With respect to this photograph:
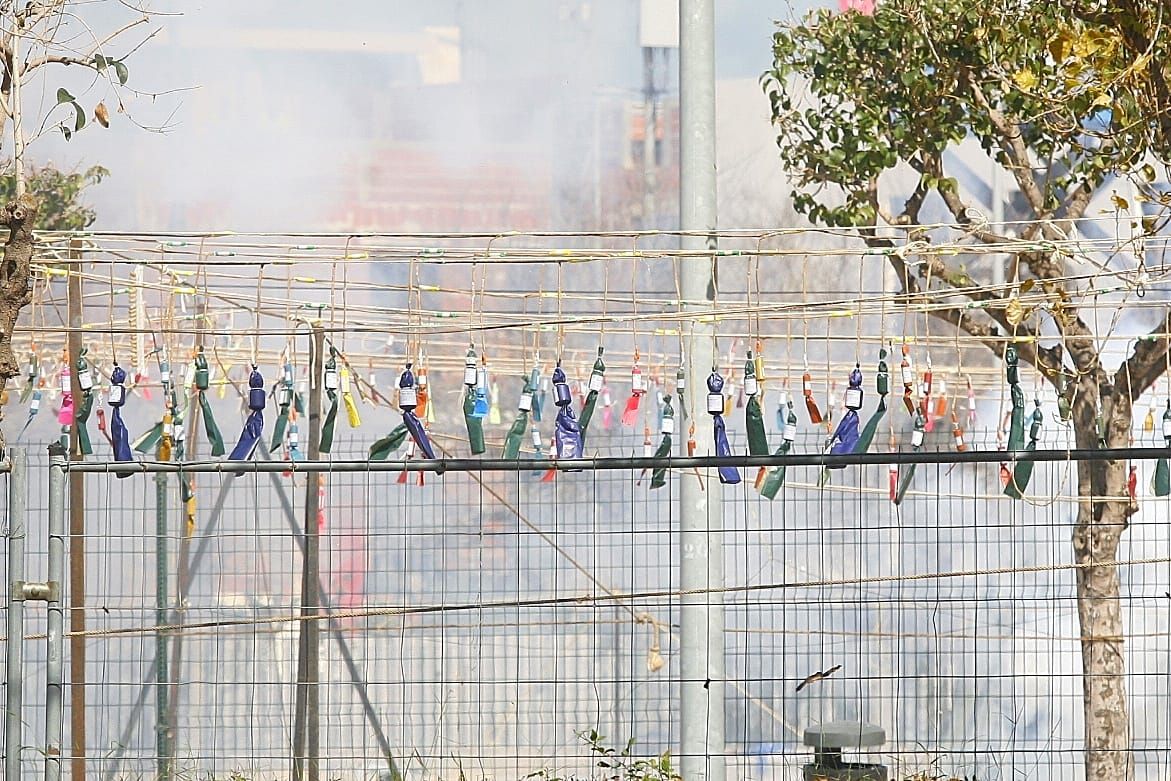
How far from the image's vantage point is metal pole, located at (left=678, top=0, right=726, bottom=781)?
4746mm

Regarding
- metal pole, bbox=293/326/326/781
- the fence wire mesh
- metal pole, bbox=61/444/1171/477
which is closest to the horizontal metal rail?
metal pole, bbox=61/444/1171/477

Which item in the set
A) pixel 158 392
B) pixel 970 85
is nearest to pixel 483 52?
pixel 158 392

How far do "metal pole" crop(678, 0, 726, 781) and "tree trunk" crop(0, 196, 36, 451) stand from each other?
213 centimetres

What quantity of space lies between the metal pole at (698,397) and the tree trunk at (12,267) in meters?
2.13

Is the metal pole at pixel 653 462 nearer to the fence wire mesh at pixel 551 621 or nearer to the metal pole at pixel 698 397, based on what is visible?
the metal pole at pixel 698 397

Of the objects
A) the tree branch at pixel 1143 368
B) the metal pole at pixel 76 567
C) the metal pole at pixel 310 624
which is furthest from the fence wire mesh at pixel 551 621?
the metal pole at pixel 76 567

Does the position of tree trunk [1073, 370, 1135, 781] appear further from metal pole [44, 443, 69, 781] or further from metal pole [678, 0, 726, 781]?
metal pole [44, 443, 69, 781]

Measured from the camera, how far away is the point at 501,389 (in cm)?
1112

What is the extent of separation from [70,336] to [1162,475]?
4.13m

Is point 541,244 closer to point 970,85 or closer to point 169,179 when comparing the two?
point 169,179

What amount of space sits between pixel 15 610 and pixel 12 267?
830mm

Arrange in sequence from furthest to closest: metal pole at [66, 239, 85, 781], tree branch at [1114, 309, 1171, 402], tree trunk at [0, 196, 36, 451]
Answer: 1. tree branch at [1114, 309, 1171, 402]
2. metal pole at [66, 239, 85, 781]
3. tree trunk at [0, 196, 36, 451]

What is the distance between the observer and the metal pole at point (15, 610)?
3.28 metres

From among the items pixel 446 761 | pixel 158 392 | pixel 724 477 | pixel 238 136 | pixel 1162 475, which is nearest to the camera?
pixel 724 477
